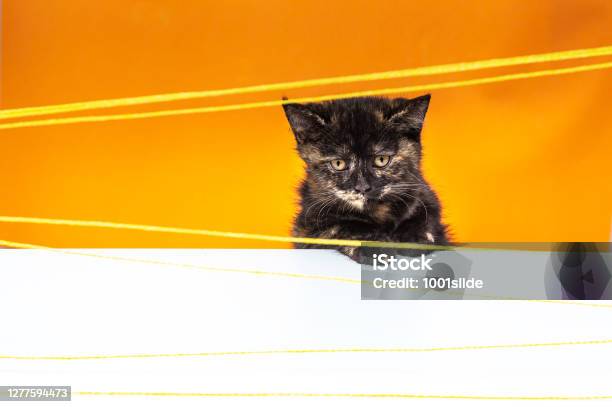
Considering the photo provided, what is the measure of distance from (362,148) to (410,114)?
110 millimetres

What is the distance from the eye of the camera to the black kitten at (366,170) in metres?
1.05

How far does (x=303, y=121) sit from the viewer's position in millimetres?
1075

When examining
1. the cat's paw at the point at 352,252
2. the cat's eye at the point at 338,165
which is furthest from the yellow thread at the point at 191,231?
the cat's eye at the point at 338,165

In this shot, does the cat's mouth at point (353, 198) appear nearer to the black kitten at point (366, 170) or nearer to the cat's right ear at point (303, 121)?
the black kitten at point (366, 170)

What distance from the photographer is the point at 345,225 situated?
1.08 m

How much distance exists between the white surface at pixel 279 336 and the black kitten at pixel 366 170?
0.14m

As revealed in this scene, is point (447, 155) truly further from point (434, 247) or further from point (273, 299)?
point (273, 299)

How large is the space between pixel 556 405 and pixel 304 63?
32.2 inches

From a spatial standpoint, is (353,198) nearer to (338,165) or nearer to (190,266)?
(338,165)

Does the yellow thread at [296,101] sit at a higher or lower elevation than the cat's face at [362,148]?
higher

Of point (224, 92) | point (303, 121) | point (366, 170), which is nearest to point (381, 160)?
point (366, 170)

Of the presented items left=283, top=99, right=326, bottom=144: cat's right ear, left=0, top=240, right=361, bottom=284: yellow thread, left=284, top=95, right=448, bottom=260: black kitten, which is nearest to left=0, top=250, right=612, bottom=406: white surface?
left=0, top=240, right=361, bottom=284: yellow thread

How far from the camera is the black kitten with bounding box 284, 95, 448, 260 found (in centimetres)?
105

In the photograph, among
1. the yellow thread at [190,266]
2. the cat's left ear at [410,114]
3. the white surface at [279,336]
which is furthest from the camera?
the cat's left ear at [410,114]
